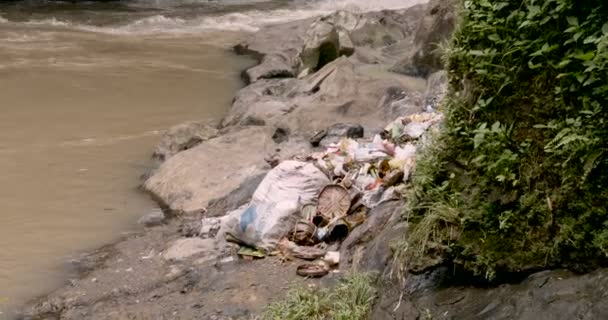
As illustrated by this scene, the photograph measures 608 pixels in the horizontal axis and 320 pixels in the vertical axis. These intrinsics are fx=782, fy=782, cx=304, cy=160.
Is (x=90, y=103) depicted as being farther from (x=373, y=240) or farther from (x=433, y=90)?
(x=373, y=240)

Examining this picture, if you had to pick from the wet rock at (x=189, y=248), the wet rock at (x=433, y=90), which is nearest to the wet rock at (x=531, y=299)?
the wet rock at (x=189, y=248)

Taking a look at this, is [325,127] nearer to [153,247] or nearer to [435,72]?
[435,72]

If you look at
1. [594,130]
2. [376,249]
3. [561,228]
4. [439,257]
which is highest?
[594,130]

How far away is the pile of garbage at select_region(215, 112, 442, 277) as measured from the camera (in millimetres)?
4828

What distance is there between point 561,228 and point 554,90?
57 centimetres

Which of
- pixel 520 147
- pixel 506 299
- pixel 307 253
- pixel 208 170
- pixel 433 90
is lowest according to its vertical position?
pixel 208 170

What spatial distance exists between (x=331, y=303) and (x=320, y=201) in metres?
1.23

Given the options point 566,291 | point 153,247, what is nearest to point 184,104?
point 153,247

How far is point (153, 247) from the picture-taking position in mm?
5660

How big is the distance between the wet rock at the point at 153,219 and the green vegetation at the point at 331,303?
7.67 feet

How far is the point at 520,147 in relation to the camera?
10.7ft

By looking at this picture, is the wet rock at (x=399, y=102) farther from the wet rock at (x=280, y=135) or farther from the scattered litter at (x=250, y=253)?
the scattered litter at (x=250, y=253)

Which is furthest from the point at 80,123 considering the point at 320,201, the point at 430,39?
the point at 320,201

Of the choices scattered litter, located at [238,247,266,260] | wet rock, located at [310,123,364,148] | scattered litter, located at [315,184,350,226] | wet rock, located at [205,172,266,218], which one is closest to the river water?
wet rock, located at [205,172,266,218]
